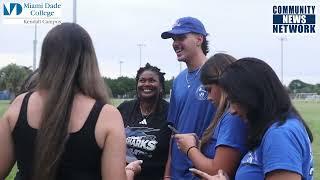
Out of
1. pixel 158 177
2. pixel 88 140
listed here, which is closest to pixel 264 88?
pixel 88 140

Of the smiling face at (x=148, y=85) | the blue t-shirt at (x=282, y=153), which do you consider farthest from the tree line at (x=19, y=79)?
the blue t-shirt at (x=282, y=153)

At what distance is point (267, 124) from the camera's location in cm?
268

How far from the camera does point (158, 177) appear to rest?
15.8ft

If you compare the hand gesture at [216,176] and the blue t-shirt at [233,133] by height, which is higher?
the blue t-shirt at [233,133]

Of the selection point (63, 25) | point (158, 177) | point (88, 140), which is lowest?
point (158, 177)

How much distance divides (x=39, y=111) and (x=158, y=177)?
2.28 meters

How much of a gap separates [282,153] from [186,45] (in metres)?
1.97

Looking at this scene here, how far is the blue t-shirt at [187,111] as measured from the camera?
400cm

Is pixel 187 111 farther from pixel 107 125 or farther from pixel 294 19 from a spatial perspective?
pixel 294 19

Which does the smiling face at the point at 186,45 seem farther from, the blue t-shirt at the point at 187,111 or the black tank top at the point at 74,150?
the black tank top at the point at 74,150

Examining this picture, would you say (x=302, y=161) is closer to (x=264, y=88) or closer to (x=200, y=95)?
(x=264, y=88)

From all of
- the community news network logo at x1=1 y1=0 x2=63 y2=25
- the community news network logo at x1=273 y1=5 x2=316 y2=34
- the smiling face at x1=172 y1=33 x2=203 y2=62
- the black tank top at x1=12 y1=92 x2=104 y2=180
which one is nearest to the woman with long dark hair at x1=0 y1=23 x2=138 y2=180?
the black tank top at x1=12 y1=92 x2=104 y2=180

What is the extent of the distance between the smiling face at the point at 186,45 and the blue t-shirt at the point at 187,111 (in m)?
0.14

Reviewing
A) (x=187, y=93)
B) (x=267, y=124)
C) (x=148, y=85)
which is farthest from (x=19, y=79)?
(x=267, y=124)
